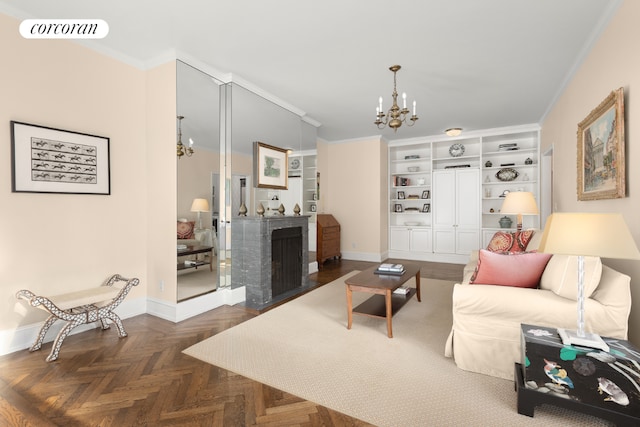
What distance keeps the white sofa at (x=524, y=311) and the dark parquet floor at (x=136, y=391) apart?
1018 millimetres

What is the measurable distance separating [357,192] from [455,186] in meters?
2.08

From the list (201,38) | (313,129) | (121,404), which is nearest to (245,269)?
A: (121,404)

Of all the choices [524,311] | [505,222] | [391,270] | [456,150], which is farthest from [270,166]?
[505,222]

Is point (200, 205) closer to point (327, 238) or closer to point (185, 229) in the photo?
point (185, 229)

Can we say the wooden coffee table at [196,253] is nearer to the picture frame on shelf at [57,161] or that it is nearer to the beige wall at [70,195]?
the beige wall at [70,195]

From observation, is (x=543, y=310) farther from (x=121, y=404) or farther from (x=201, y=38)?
(x=201, y=38)

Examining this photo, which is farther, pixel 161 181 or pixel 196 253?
pixel 196 253

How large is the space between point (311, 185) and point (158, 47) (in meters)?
3.16

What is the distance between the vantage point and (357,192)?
7.04 metres

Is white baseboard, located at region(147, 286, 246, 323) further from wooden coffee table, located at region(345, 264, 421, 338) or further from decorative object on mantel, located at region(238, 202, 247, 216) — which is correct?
wooden coffee table, located at region(345, 264, 421, 338)

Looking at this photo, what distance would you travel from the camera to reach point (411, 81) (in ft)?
12.9

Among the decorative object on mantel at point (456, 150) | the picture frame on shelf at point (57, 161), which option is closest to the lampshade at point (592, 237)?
the picture frame on shelf at point (57, 161)

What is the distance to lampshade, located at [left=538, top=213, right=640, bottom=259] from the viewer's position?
1.58 meters

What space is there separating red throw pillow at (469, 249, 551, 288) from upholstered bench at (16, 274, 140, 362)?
3.02m
